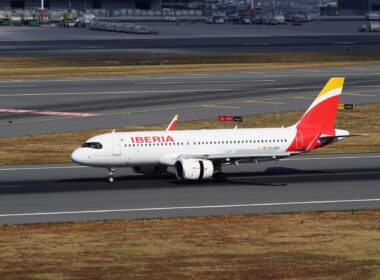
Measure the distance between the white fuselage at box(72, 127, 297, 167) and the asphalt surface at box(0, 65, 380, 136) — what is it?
25.5 meters

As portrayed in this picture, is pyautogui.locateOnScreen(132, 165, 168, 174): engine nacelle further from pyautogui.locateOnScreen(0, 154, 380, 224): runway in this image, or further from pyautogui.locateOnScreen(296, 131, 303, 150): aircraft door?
pyautogui.locateOnScreen(296, 131, 303, 150): aircraft door

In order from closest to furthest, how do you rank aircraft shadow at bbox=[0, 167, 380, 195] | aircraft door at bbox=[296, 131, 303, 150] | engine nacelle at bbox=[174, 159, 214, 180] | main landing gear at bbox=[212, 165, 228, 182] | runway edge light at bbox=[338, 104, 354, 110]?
engine nacelle at bbox=[174, 159, 214, 180], aircraft shadow at bbox=[0, 167, 380, 195], main landing gear at bbox=[212, 165, 228, 182], aircraft door at bbox=[296, 131, 303, 150], runway edge light at bbox=[338, 104, 354, 110]

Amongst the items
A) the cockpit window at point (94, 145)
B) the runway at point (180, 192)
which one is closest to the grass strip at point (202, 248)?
the runway at point (180, 192)

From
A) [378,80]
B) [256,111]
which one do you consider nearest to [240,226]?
[256,111]

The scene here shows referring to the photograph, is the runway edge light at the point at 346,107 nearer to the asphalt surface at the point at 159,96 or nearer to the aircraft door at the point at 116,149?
the asphalt surface at the point at 159,96

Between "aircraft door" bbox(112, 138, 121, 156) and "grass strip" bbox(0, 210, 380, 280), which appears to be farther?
"aircraft door" bbox(112, 138, 121, 156)

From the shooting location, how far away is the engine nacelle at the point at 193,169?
62.7 m

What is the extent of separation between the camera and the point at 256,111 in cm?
10044

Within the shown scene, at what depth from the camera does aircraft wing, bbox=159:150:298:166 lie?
209ft

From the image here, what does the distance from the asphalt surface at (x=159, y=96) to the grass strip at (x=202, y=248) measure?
37723 millimetres

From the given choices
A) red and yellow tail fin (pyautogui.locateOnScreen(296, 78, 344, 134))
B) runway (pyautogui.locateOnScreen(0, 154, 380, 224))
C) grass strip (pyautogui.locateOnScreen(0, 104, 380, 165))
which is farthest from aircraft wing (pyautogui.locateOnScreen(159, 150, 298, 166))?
grass strip (pyautogui.locateOnScreen(0, 104, 380, 165))

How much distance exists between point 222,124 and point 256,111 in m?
8.97

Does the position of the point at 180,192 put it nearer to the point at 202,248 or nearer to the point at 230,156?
the point at 230,156

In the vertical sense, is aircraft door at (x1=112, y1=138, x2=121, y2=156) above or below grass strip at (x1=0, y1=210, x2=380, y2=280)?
above
